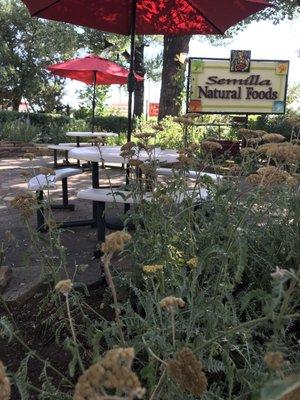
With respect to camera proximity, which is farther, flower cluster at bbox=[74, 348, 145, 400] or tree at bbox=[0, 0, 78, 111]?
tree at bbox=[0, 0, 78, 111]

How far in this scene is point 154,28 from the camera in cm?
605

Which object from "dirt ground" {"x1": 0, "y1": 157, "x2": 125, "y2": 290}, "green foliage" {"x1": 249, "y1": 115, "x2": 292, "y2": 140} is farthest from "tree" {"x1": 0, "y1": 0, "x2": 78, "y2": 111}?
"dirt ground" {"x1": 0, "y1": 157, "x2": 125, "y2": 290}

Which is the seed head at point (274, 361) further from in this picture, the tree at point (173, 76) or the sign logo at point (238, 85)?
the tree at point (173, 76)

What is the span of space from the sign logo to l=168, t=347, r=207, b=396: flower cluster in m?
10.5

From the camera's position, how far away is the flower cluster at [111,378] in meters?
0.74

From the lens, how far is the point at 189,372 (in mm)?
976

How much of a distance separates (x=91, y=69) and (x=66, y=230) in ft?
A: 28.6

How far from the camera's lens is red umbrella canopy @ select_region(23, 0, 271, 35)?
4.74m

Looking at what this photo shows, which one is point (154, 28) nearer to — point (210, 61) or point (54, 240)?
point (54, 240)

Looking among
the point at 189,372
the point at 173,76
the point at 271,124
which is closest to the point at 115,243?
the point at 189,372

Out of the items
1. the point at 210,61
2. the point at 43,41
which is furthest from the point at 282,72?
the point at 43,41

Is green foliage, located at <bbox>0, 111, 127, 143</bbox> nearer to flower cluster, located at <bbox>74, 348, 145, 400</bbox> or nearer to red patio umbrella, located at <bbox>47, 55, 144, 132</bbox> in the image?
red patio umbrella, located at <bbox>47, 55, 144, 132</bbox>

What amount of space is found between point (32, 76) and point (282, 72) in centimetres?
1864

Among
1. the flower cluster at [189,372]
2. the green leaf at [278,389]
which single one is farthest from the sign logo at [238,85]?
the green leaf at [278,389]
